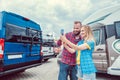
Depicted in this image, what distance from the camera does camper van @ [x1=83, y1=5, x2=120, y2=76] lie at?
6.82m

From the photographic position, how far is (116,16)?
7.07m

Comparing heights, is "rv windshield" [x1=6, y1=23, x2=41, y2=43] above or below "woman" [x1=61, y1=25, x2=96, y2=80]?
above

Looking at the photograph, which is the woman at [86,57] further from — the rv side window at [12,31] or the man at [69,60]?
the rv side window at [12,31]

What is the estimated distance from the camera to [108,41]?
7.07 metres

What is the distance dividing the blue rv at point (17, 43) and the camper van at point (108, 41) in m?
2.18

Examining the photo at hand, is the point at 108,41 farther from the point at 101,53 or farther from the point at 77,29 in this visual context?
the point at 77,29

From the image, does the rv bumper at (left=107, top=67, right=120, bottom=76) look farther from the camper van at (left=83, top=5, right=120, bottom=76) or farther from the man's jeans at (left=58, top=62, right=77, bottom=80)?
the man's jeans at (left=58, top=62, right=77, bottom=80)

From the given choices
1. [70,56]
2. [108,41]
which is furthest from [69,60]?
[108,41]

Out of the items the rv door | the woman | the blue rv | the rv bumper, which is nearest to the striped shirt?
the woman

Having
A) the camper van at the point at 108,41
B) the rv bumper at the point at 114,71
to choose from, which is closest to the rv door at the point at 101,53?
the camper van at the point at 108,41

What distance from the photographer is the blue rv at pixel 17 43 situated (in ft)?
20.0

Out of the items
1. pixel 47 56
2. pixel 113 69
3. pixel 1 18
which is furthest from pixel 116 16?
pixel 47 56

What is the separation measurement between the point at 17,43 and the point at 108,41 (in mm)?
2780

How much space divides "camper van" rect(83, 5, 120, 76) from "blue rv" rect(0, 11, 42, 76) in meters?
2.18
